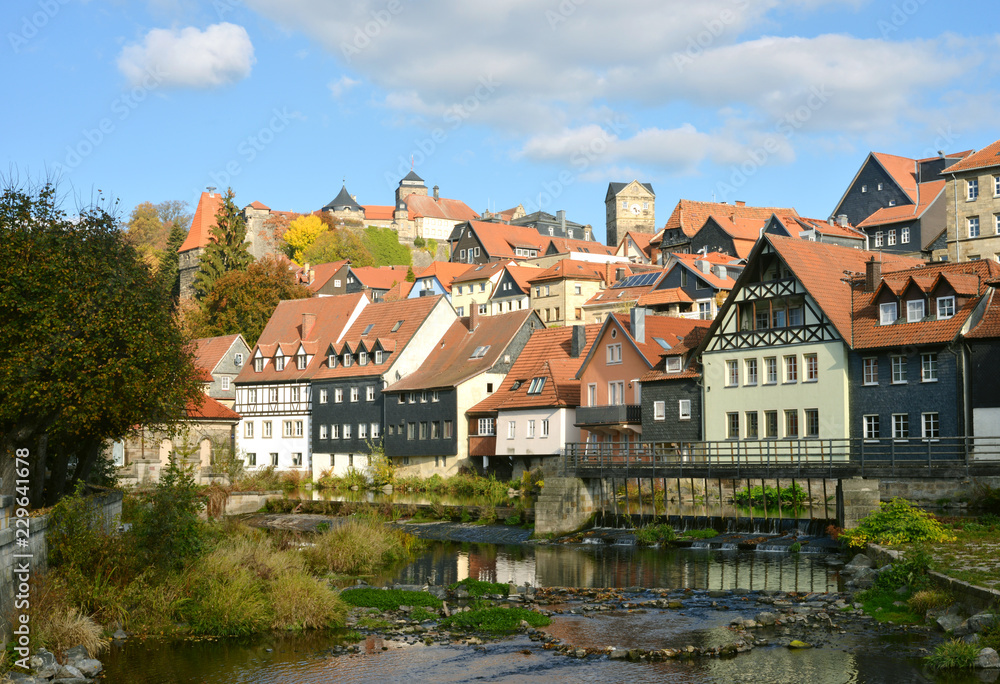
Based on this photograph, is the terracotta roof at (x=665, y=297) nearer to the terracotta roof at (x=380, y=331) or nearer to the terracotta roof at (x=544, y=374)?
the terracotta roof at (x=380, y=331)

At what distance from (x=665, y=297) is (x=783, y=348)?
34.7 meters

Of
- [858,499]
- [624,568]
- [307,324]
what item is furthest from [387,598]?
[307,324]

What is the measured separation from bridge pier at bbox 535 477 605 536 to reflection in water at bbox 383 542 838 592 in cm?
308

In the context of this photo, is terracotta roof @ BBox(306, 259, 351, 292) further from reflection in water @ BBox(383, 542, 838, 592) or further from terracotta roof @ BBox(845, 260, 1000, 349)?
reflection in water @ BBox(383, 542, 838, 592)

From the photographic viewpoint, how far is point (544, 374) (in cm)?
5875

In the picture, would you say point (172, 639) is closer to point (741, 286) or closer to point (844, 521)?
point (844, 521)

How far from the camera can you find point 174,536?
24.8m

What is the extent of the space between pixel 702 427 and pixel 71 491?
27.6m

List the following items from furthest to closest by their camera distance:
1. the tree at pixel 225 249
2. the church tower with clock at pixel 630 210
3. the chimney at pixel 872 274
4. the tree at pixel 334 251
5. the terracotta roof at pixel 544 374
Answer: the church tower with clock at pixel 630 210, the tree at pixel 334 251, the tree at pixel 225 249, the terracotta roof at pixel 544 374, the chimney at pixel 872 274

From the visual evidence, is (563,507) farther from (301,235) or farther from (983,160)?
(301,235)

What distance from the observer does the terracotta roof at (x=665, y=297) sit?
266 feet

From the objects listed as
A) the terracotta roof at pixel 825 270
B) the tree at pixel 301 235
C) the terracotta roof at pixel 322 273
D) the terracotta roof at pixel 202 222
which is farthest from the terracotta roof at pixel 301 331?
the tree at pixel 301 235

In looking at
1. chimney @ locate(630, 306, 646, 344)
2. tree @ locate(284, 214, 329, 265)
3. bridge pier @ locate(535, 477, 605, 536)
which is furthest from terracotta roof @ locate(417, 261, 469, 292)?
bridge pier @ locate(535, 477, 605, 536)

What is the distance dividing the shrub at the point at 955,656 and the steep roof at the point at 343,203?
17369 centimetres
